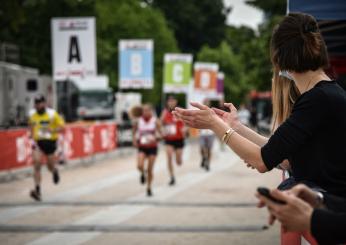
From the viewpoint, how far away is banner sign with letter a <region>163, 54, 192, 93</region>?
25.0 metres

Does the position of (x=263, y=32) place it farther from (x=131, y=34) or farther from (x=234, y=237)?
(x=234, y=237)

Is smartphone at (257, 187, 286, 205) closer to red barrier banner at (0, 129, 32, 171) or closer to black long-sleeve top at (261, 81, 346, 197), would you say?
black long-sleeve top at (261, 81, 346, 197)

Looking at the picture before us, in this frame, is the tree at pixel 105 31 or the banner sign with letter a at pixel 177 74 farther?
the tree at pixel 105 31

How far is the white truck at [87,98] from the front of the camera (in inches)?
1647

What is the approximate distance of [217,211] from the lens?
10.8m

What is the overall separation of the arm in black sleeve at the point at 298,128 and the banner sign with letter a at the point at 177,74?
2198cm

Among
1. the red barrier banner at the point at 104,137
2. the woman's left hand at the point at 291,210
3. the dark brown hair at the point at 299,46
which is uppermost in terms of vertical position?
the dark brown hair at the point at 299,46

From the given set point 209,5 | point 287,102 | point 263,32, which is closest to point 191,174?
point 287,102

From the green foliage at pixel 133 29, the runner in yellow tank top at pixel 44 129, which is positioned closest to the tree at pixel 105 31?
the green foliage at pixel 133 29

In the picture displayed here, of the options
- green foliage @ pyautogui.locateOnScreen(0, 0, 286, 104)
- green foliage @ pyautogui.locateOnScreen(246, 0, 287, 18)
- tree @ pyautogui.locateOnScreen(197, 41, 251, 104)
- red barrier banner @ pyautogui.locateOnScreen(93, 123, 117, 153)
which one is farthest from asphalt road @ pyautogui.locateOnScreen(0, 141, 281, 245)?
tree @ pyautogui.locateOnScreen(197, 41, 251, 104)

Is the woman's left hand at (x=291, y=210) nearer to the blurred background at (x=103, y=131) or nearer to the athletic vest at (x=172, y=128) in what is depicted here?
the blurred background at (x=103, y=131)

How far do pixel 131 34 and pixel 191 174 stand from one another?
4222 cm

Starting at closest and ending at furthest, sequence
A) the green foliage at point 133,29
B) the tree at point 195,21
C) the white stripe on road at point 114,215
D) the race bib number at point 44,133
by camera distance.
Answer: the white stripe on road at point 114,215 < the race bib number at point 44,133 < the green foliage at point 133,29 < the tree at point 195,21

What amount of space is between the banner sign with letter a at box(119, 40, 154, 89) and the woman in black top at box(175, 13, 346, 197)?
61.2 ft
